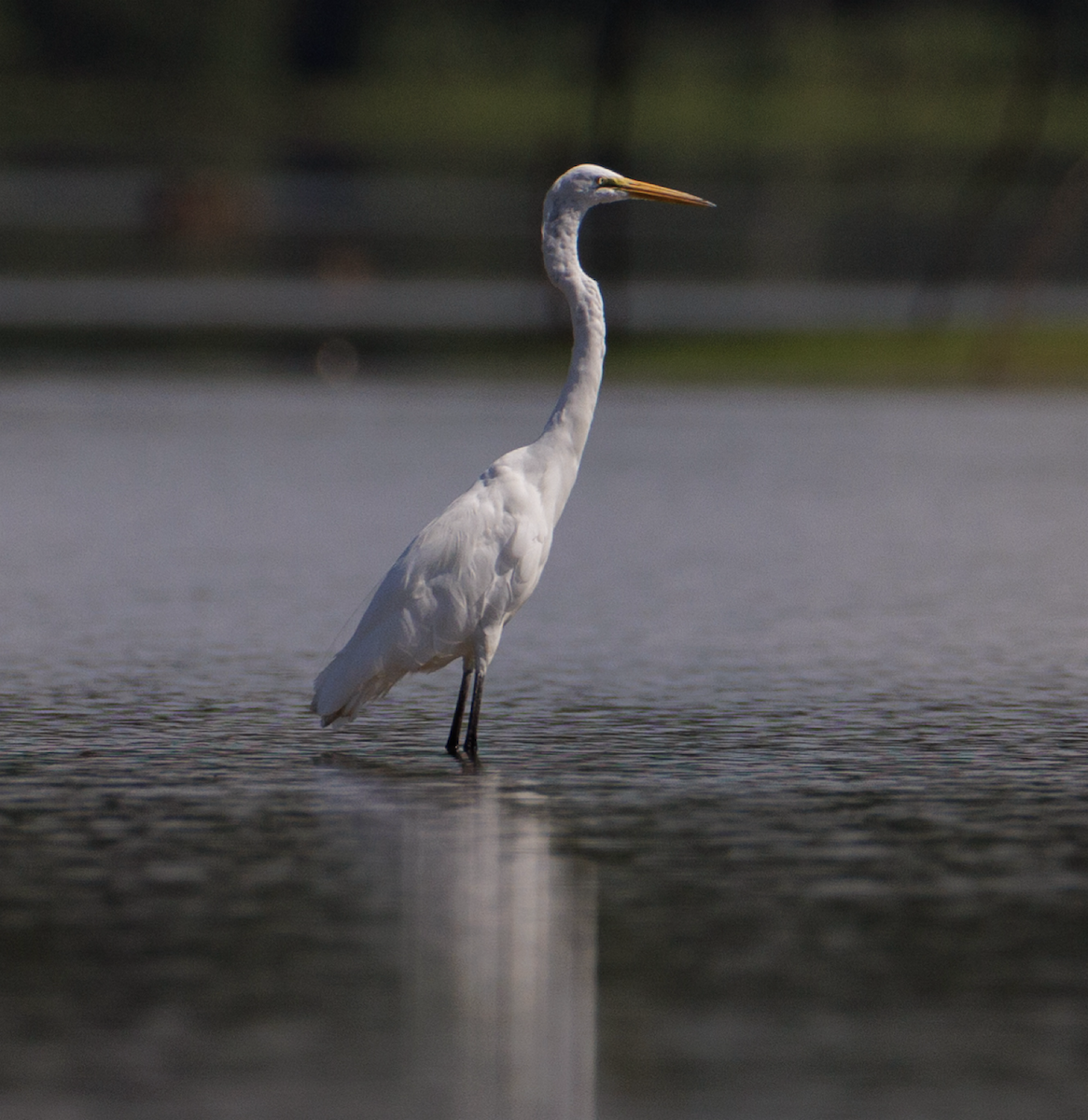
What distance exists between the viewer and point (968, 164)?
82.4 m

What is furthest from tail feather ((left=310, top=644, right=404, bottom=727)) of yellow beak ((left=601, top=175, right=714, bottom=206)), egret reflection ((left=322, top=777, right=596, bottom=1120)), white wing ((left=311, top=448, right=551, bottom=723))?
yellow beak ((left=601, top=175, right=714, bottom=206))

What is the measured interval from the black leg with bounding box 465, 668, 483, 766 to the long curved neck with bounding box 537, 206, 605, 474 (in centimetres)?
68

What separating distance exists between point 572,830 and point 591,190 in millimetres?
2951

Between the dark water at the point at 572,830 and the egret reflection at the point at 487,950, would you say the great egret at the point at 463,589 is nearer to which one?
the dark water at the point at 572,830

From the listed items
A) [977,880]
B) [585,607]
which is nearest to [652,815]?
[977,880]

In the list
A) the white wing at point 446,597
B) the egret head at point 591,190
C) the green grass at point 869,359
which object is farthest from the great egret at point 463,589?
the green grass at point 869,359

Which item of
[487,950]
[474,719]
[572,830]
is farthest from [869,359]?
[487,950]

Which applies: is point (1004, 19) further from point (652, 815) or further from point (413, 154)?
point (652, 815)

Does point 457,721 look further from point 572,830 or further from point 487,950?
point 487,950

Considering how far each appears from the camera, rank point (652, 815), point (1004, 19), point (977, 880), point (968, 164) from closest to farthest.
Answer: point (977, 880) → point (652, 815) → point (968, 164) → point (1004, 19)

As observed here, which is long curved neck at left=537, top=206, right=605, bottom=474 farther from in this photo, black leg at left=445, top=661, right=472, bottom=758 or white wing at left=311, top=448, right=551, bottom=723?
black leg at left=445, top=661, right=472, bottom=758

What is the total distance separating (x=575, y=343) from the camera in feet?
30.3

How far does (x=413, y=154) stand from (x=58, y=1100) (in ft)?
275

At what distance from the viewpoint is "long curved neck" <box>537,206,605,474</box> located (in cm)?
905
